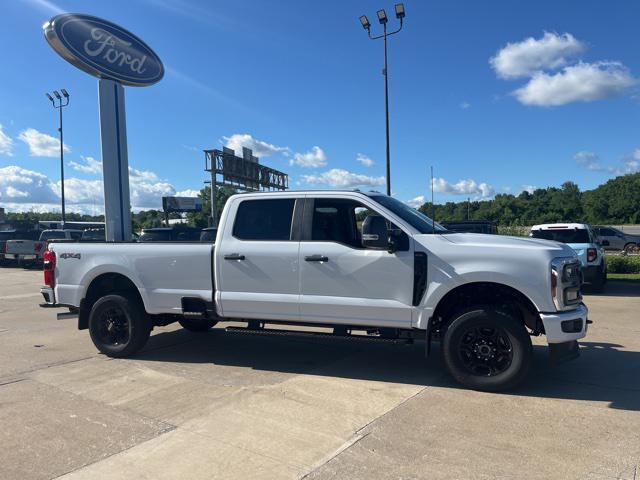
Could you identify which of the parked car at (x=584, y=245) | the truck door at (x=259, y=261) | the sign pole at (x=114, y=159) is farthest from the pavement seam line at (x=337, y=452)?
the parked car at (x=584, y=245)

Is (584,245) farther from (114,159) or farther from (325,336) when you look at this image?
(114,159)

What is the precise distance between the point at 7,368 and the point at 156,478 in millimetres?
3766

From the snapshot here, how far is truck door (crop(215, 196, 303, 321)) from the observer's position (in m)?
5.59

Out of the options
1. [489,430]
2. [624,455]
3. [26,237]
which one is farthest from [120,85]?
[26,237]

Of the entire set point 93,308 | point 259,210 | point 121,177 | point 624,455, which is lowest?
point 624,455

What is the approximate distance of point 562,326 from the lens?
4.70 meters

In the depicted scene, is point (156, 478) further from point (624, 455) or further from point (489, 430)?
point (624, 455)

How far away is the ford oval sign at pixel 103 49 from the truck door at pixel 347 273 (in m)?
7.61

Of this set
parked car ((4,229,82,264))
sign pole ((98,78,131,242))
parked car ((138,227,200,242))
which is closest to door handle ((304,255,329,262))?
parked car ((138,227,200,242))

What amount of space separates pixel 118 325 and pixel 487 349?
15.0ft

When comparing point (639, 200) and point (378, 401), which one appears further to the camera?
point (639, 200)

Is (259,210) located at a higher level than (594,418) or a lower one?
higher

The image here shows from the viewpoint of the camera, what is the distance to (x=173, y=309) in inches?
244

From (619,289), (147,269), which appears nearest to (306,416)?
(147,269)
